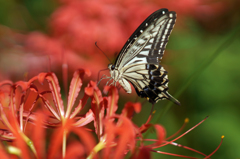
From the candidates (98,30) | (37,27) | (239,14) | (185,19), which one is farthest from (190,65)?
(37,27)

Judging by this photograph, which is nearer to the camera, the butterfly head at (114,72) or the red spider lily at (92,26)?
the butterfly head at (114,72)

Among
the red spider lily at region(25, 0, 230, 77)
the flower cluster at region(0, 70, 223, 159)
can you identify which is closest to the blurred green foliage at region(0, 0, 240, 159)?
the red spider lily at region(25, 0, 230, 77)

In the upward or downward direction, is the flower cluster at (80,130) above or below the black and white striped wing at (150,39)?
below

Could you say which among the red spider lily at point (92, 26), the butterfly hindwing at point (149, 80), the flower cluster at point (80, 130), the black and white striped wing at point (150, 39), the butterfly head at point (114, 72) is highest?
the red spider lily at point (92, 26)

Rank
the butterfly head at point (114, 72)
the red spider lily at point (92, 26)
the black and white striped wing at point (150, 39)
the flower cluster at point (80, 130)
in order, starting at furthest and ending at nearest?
the red spider lily at point (92, 26), the butterfly head at point (114, 72), the black and white striped wing at point (150, 39), the flower cluster at point (80, 130)

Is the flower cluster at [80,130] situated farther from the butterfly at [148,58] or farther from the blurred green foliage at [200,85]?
the blurred green foliage at [200,85]

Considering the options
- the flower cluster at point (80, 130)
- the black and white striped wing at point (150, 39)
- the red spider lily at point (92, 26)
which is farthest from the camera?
the red spider lily at point (92, 26)

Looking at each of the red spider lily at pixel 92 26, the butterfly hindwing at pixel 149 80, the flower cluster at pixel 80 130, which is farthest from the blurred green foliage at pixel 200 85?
the flower cluster at pixel 80 130

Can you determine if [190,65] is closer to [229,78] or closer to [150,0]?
[229,78]
